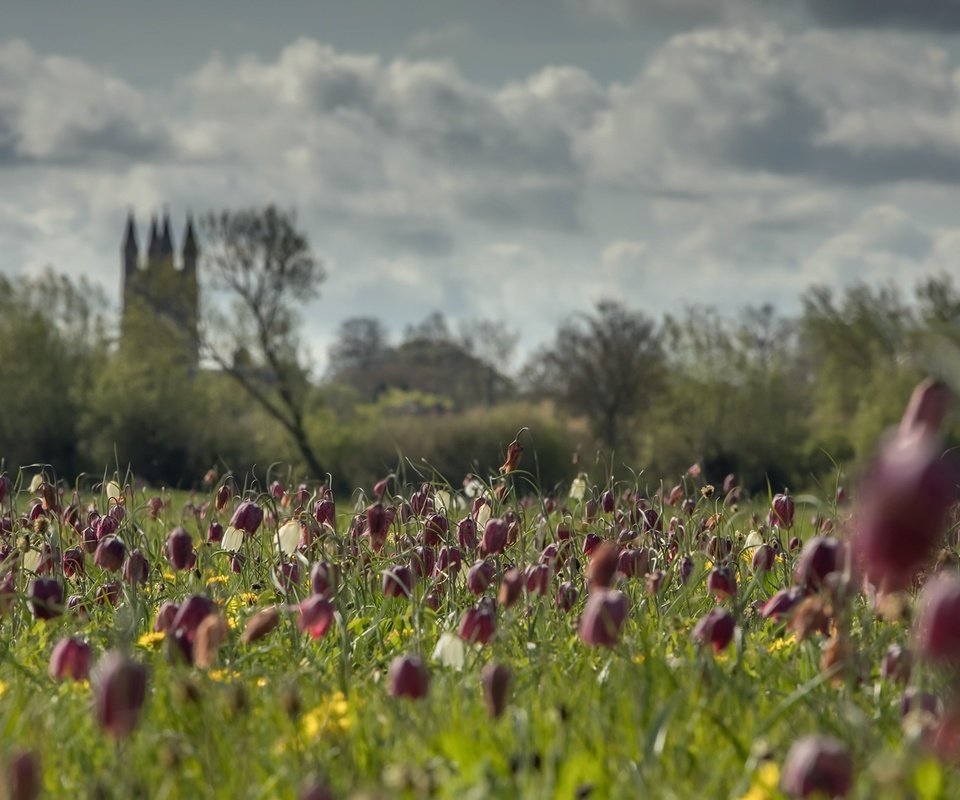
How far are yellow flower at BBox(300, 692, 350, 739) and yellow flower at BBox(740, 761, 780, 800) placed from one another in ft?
2.99

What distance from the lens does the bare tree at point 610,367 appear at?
38688 mm

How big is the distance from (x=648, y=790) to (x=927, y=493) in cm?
116

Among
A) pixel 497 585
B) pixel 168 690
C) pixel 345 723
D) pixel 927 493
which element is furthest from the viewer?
pixel 497 585

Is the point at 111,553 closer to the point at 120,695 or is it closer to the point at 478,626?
the point at 478,626

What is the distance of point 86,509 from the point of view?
6172 millimetres

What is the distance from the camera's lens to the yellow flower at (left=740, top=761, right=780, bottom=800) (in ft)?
8.30

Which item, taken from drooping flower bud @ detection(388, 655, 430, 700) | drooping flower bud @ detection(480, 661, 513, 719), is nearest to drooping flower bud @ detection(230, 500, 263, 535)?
drooping flower bud @ detection(388, 655, 430, 700)

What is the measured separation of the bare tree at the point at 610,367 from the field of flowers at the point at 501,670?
33.6 meters

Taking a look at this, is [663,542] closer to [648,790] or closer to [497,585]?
[497,585]

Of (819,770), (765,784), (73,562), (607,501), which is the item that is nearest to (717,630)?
(765,784)

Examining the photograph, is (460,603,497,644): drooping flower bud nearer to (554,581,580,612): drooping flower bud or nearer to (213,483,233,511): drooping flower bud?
(554,581,580,612): drooping flower bud

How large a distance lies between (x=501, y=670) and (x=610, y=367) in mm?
36313

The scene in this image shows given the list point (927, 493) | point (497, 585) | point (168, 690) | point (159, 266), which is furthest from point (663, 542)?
point (159, 266)

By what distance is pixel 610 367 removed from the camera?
3881 cm
